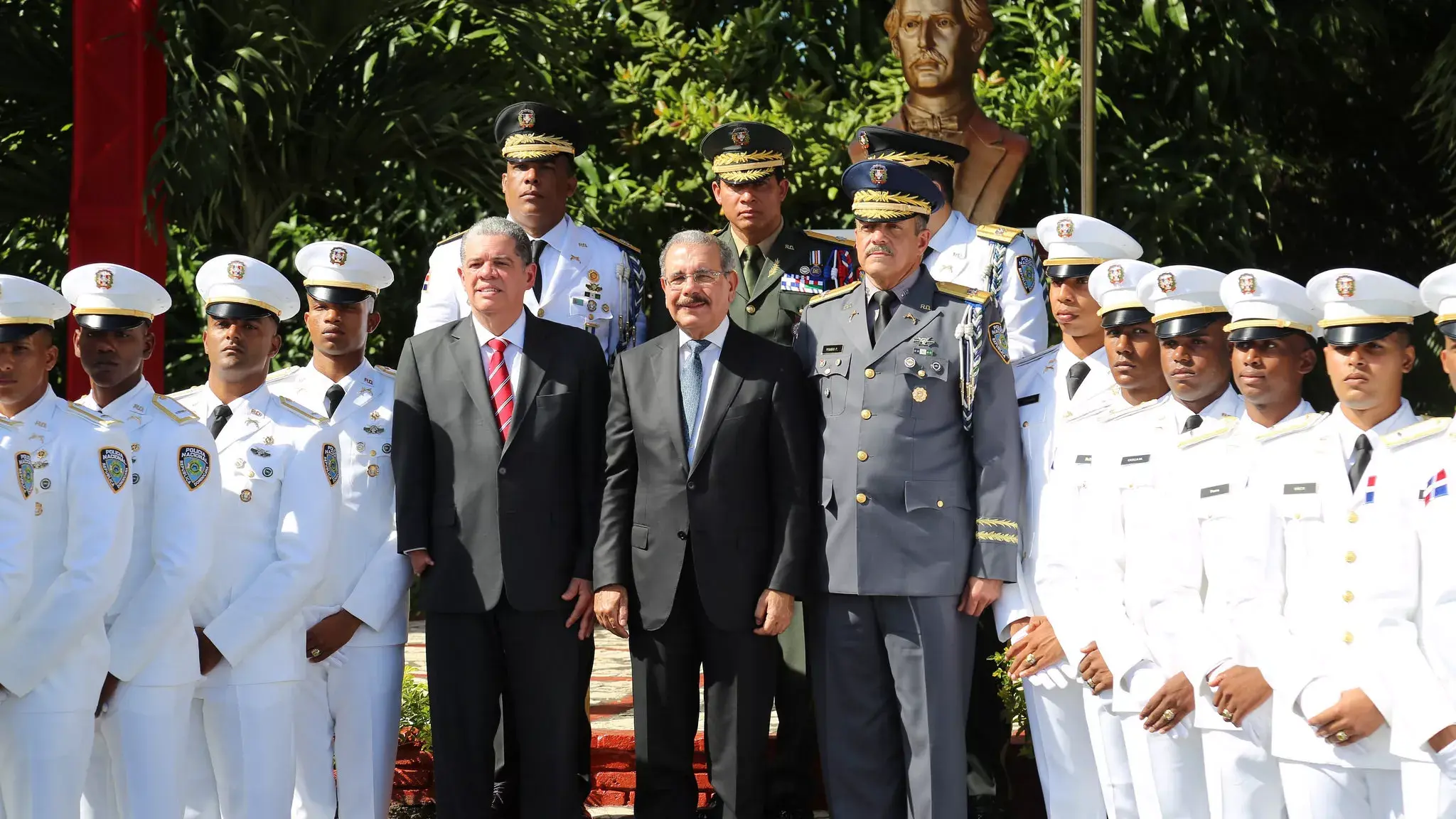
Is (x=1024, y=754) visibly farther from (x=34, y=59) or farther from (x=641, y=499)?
(x=34, y=59)

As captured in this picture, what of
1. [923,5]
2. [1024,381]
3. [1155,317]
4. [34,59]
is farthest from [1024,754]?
[34,59]

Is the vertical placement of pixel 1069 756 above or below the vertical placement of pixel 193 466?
below

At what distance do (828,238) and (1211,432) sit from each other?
162cm

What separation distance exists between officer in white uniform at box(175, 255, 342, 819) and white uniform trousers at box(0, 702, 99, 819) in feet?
1.49

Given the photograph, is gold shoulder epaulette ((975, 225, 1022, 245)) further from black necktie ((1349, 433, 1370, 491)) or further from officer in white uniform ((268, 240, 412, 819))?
officer in white uniform ((268, 240, 412, 819))

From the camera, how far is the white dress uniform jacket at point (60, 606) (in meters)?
4.45

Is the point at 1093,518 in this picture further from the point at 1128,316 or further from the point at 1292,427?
the point at 1292,427

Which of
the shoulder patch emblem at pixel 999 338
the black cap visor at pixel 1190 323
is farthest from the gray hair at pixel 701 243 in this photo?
the black cap visor at pixel 1190 323

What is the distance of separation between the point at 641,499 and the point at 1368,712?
2.00 m

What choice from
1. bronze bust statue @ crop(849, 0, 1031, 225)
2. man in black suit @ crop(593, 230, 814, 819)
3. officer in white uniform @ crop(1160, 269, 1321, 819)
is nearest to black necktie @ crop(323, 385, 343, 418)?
man in black suit @ crop(593, 230, 814, 819)

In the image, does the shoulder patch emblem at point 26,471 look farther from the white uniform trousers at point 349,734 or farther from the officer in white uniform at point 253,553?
the white uniform trousers at point 349,734

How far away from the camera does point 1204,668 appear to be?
4.47m

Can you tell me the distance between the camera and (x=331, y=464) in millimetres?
5035

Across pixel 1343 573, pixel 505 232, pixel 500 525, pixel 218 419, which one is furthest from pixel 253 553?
pixel 1343 573
